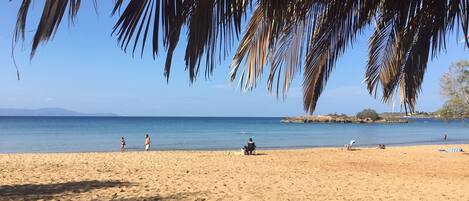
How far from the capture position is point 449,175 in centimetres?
1391

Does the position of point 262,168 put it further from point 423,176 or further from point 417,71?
point 417,71

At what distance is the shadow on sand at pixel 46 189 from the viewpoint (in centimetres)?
881

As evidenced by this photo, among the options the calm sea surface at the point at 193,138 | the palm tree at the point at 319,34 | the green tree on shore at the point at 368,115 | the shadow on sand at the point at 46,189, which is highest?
the green tree on shore at the point at 368,115

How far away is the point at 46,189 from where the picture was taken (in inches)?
383

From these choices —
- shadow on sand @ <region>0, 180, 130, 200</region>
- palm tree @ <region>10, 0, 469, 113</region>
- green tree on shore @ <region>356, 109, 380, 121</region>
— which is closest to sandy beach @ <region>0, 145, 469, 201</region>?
shadow on sand @ <region>0, 180, 130, 200</region>

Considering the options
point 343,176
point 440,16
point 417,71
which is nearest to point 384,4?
point 440,16

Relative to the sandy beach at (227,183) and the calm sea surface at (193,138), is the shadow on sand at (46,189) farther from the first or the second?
the calm sea surface at (193,138)

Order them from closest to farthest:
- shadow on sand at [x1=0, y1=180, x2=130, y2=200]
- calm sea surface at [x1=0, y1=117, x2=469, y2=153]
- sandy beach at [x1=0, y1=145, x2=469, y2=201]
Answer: shadow on sand at [x1=0, y1=180, x2=130, y2=200] → sandy beach at [x1=0, y1=145, x2=469, y2=201] → calm sea surface at [x1=0, y1=117, x2=469, y2=153]

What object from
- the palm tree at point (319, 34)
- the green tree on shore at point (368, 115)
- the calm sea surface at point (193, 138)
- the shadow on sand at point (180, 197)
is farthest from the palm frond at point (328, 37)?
the green tree on shore at point (368, 115)

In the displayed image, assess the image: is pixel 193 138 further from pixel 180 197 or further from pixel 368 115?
pixel 368 115

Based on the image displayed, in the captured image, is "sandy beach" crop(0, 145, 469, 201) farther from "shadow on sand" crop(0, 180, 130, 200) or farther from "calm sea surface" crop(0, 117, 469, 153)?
"calm sea surface" crop(0, 117, 469, 153)

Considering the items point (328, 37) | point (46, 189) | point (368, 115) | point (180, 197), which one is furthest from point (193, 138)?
point (368, 115)

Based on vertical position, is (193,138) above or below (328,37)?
below

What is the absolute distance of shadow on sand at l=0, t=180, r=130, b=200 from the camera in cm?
881
